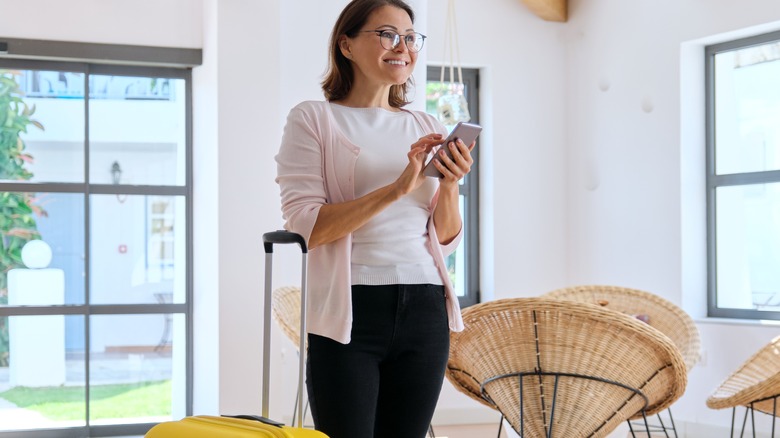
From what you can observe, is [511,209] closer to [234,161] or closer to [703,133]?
[703,133]

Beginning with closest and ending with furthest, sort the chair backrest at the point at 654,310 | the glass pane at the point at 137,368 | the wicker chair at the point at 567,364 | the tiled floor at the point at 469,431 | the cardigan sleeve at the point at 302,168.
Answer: the cardigan sleeve at the point at 302,168, the wicker chair at the point at 567,364, the chair backrest at the point at 654,310, the tiled floor at the point at 469,431, the glass pane at the point at 137,368

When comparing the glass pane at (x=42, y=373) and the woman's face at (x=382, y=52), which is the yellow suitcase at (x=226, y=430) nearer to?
the woman's face at (x=382, y=52)

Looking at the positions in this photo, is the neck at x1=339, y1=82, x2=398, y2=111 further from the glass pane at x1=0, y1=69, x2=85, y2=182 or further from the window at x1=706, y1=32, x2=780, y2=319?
the glass pane at x1=0, y1=69, x2=85, y2=182

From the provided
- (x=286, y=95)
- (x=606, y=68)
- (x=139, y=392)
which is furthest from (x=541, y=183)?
(x=139, y=392)

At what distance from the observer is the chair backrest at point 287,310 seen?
4316 millimetres

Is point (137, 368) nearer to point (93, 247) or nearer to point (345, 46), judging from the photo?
point (93, 247)

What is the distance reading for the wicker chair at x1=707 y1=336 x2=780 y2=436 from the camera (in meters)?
3.96

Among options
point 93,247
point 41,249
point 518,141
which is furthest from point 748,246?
point 41,249

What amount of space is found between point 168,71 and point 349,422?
4634 mm

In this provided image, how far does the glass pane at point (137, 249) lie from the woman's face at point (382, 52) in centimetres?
430

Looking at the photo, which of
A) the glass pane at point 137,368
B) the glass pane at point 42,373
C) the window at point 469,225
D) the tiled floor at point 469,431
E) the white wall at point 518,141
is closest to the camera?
the white wall at point 518,141

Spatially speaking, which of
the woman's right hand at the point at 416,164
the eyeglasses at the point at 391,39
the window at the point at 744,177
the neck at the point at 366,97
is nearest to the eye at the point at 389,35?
the eyeglasses at the point at 391,39

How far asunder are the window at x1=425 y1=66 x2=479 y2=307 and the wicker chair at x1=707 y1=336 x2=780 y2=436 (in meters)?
2.44

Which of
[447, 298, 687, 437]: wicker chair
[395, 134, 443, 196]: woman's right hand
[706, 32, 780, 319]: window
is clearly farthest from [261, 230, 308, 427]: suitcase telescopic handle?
[706, 32, 780, 319]: window
